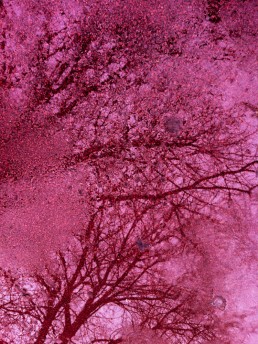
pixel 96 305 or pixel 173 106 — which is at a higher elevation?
pixel 173 106

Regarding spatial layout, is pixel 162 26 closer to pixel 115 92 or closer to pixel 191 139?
pixel 115 92

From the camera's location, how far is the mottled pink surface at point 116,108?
2.87 meters

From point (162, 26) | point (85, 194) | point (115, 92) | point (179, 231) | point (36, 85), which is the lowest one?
point (85, 194)

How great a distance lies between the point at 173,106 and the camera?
9.41 feet

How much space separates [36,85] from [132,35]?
1.04 meters

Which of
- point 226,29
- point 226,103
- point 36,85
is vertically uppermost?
point 226,29

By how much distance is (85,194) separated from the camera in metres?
2.88

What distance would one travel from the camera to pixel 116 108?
2.88m

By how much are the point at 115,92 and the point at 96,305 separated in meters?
2.08

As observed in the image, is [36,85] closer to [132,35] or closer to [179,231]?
[132,35]

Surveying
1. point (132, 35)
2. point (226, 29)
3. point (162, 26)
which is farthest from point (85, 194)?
point (226, 29)

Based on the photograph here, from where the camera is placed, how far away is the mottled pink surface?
9.42 ft

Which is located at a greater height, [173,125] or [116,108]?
[173,125]

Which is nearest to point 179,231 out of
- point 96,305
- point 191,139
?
point 191,139
